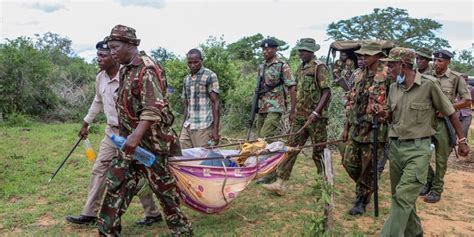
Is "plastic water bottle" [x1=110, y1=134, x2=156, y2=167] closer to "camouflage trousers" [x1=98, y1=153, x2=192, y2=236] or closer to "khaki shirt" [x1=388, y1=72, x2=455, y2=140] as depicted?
"camouflage trousers" [x1=98, y1=153, x2=192, y2=236]

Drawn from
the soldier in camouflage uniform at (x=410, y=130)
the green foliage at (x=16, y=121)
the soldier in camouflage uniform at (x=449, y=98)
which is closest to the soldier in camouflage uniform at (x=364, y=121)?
the soldier in camouflage uniform at (x=410, y=130)

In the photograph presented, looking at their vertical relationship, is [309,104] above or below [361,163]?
above

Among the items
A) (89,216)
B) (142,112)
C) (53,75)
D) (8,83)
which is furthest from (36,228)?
(53,75)

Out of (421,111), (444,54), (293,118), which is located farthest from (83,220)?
(444,54)

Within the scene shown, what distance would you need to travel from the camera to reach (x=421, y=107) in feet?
12.1

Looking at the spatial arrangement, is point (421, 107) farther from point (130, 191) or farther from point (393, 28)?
point (393, 28)

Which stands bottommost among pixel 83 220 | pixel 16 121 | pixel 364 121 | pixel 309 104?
pixel 83 220

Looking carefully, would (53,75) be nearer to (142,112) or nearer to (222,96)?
(222,96)

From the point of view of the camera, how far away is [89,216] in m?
4.39

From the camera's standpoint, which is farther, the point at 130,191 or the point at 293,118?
the point at 293,118

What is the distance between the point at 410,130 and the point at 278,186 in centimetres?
212

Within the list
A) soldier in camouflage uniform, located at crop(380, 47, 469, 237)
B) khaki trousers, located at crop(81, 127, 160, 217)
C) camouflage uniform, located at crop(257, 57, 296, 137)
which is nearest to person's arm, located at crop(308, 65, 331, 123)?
camouflage uniform, located at crop(257, 57, 296, 137)

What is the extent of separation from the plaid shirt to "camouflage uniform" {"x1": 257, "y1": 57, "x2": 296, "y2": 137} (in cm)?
70

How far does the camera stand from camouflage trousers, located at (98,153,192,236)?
368 cm
